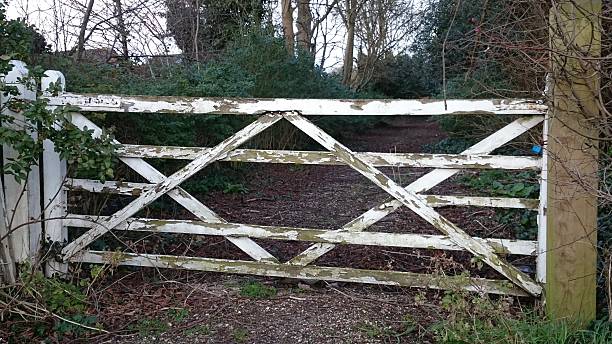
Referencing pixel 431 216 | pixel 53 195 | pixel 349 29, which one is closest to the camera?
pixel 431 216

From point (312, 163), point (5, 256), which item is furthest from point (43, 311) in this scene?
point (312, 163)

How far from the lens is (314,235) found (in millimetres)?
4070

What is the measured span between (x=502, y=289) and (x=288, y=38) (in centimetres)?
1282

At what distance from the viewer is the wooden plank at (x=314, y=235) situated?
3.81 m

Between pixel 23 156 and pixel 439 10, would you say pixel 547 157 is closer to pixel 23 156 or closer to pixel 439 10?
pixel 23 156

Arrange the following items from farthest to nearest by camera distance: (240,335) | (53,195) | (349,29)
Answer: (349,29)
(53,195)
(240,335)

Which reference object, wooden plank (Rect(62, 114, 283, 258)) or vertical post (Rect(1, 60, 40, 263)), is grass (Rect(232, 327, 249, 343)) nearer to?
wooden plank (Rect(62, 114, 283, 258))

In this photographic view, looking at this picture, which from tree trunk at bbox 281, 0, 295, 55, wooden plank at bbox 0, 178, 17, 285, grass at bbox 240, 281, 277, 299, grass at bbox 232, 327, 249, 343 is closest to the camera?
grass at bbox 232, 327, 249, 343

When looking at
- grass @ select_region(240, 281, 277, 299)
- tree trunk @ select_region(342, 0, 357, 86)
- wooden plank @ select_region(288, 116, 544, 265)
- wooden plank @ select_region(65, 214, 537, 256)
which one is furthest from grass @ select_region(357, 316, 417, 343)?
tree trunk @ select_region(342, 0, 357, 86)

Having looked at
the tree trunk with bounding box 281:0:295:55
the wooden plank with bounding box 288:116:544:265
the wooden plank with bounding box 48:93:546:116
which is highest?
the tree trunk with bounding box 281:0:295:55

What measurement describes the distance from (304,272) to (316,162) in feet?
2.67

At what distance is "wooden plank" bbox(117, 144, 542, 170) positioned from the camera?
3.71m

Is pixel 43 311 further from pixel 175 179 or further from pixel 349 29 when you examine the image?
pixel 349 29

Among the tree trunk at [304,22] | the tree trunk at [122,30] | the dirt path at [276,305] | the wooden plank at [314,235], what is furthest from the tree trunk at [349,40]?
the wooden plank at [314,235]
